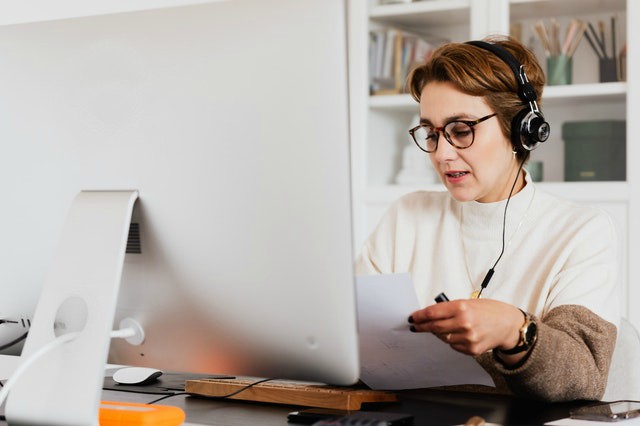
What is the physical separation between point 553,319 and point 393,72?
2277 mm

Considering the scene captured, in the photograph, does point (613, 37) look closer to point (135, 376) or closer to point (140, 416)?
point (135, 376)

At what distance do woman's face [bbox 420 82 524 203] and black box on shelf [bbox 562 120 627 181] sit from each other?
152 cm

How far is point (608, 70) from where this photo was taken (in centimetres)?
316

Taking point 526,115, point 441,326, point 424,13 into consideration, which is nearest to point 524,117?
point 526,115

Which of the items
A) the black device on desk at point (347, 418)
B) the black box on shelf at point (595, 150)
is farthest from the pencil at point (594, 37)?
the black device on desk at point (347, 418)

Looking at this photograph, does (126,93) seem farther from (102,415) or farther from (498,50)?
(498,50)

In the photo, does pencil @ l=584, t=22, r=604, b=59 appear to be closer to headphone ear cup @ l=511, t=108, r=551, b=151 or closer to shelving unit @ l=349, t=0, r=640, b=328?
shelving unit @ l=349, t=0, r=640, b=328

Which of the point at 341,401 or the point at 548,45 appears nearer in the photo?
the point at 341,401

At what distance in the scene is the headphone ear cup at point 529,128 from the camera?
1.63 m

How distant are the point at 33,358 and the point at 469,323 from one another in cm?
56

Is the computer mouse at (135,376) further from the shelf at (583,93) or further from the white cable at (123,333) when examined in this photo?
the shelf at (583,93)

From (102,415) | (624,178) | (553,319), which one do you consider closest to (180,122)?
(102,415)

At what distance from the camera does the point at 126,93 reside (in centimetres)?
100

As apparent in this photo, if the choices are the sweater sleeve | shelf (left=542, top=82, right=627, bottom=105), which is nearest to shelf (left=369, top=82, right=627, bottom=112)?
shelf (left=542, top=82, right=627, bottom=105)
